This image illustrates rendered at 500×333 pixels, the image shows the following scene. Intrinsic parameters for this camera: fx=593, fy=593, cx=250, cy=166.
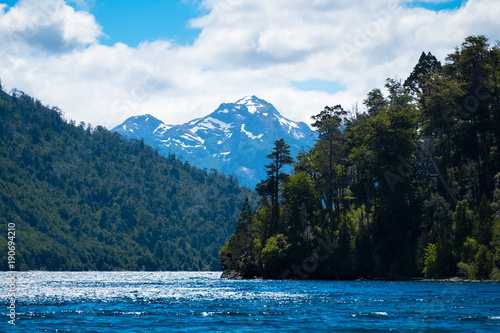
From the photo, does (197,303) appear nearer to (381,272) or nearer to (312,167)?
(381,272)

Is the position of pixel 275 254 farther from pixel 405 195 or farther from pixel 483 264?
pixel 483 264

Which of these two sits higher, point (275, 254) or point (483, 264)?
point (275, 254)

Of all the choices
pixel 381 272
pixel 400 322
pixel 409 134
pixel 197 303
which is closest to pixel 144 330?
pixel 400 322

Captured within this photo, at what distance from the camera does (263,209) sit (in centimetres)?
13362

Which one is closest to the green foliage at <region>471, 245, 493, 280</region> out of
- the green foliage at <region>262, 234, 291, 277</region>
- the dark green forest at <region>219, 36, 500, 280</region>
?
the dark green forest at <region>219, 36, 500, 280</region>

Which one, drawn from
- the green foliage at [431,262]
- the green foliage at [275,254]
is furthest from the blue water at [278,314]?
the green foliage at [275,254]

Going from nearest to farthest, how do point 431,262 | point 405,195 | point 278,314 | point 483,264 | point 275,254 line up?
point 278,314 → point 483,264 → point 431,262 → point 405,195 → point 275,254

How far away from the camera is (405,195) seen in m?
110

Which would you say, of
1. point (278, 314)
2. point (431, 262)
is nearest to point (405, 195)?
point (431, 262)

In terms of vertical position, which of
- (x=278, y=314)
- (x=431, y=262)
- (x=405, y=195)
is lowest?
(x=278, y=314)

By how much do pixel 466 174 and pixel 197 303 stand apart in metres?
63.1

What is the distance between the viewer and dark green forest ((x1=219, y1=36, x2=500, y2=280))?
95500mm

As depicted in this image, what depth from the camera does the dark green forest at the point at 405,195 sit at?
3760 inches

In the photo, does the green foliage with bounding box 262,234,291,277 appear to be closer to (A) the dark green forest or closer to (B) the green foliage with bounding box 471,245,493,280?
(A) the dark green forest
